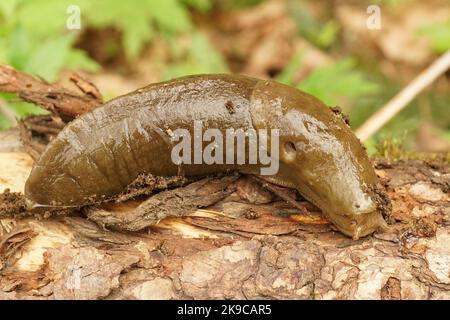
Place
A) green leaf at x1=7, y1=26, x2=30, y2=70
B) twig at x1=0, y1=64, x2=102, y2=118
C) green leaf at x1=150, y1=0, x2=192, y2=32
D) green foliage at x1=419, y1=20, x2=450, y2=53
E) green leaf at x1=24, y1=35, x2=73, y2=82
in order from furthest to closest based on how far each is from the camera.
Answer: green leaf at x1=150, y1=0, x2=192, y2=32 < green foliage at x1=419, y1=20, x2=450, y2=53 < green leaf at x1=24, y1=35, x2=73, y2=82 < green leaf at x1=7, y1=26, x2=30, y2=70 < twig at x1=0, y1=64, x2=102, y2=118

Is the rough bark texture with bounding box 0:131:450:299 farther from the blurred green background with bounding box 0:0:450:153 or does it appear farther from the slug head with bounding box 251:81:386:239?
the blurred green background with bounding box 0:0:450:153

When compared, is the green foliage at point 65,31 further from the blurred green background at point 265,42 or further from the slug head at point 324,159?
the slug head at point 324,159

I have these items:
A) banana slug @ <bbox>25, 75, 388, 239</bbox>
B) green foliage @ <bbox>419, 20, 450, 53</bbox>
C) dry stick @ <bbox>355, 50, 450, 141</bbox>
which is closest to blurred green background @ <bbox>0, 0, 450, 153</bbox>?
green foliage @ <bbox>419, 20, 450, 53</bbox>

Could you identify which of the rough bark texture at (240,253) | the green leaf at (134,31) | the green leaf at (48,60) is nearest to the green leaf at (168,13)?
the green leaf at (134,31)

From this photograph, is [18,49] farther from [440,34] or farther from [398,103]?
[440,34]

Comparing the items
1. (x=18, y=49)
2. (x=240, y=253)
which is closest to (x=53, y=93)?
(x=18, y=49)

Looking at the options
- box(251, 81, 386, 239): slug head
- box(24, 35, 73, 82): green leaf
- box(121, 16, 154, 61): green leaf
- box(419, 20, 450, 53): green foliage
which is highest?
box(121, 16, 154, 61): green leaf
